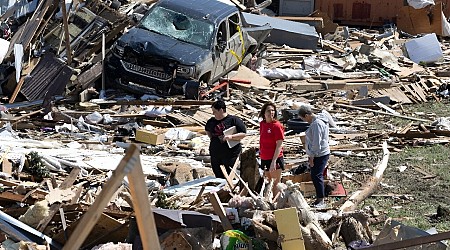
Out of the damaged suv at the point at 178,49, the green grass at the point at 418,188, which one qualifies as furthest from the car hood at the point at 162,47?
the green grass at the point at 418,188

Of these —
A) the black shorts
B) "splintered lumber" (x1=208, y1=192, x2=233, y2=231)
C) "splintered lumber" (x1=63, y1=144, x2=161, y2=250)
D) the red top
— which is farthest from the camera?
the black shorts

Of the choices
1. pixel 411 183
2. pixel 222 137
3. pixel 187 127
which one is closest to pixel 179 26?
pixel 187 127

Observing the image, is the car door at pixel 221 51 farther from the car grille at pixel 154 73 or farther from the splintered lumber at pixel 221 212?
the splintered lumber at pixel 221 212

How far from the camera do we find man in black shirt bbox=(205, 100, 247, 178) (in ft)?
38.4

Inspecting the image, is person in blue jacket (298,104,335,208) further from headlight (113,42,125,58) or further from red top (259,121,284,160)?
headlight (113,42,125,58)

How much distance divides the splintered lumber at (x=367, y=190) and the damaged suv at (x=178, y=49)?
4683mm

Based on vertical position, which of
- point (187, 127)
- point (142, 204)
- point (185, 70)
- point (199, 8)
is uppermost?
point (142, 204)

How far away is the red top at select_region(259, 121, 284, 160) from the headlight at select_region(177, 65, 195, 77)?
18.6ft

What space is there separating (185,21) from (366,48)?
7.44 meters

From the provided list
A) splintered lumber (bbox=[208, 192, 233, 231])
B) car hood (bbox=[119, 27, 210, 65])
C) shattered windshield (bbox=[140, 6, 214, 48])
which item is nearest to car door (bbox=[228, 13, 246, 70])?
shattered windshield (bbox=[140, 6, 214, 48])

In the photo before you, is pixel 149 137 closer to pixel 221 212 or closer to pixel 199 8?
pixel 199 8

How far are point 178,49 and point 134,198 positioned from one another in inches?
543

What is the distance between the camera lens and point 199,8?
1897 cm

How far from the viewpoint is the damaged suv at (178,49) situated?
1728 centimetres
